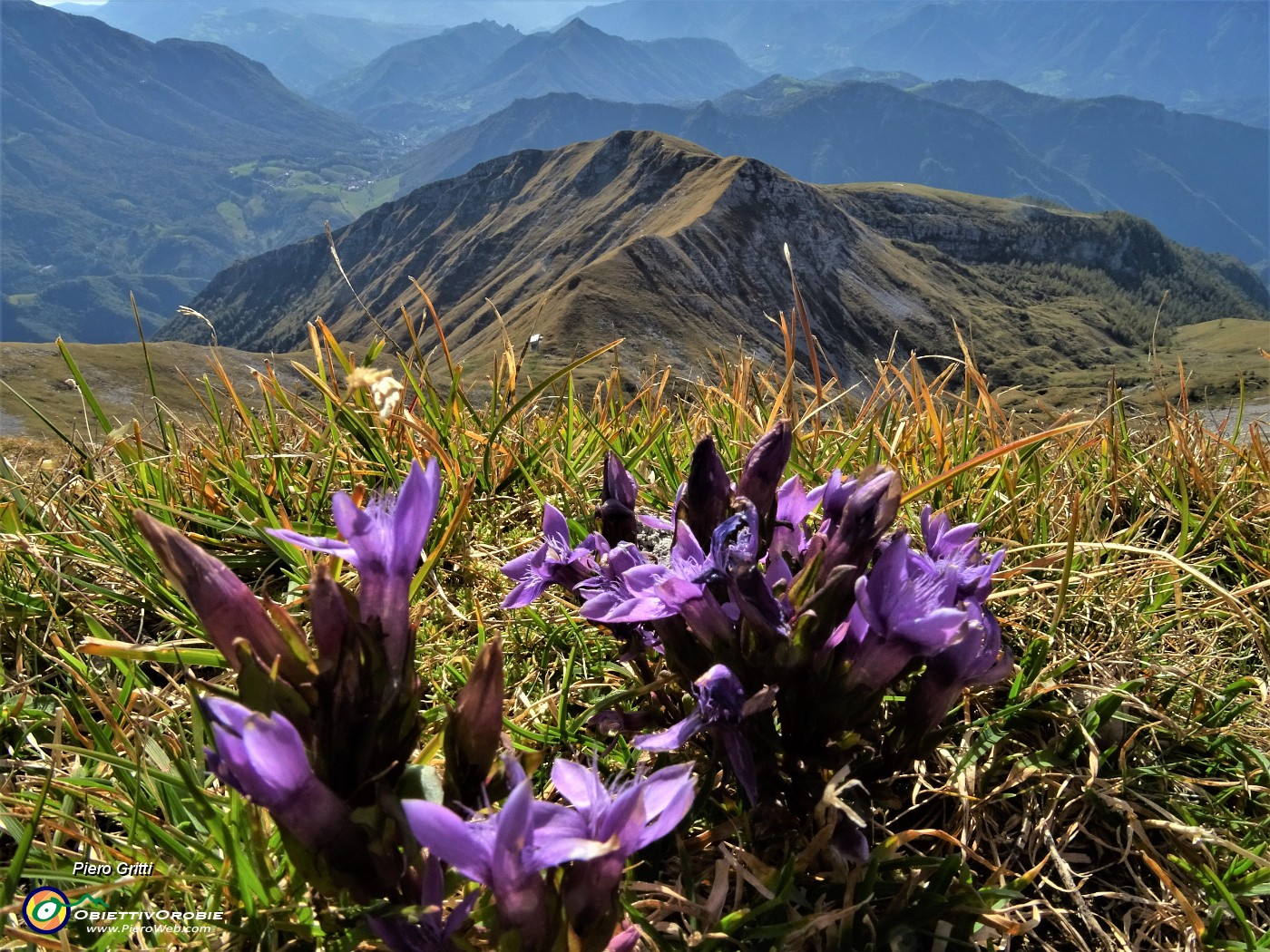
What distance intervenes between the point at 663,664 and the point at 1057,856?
85 centimetres

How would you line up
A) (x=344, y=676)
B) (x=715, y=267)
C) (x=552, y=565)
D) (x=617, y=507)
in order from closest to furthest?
(x=344, y=676) → (x=552, y=565) → (x=617, y=507) → (x=715, y=267)

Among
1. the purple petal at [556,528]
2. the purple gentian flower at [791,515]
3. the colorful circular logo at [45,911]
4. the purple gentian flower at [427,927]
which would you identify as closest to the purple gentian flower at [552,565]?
the purple petal at [556,528]

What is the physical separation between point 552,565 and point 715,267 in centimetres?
10623

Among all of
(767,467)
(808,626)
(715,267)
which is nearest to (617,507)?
(767,467)

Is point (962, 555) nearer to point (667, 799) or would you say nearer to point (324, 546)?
point (667, 799)

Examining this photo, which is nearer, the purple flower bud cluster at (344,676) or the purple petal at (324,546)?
the purple flower bud cluster at (344,676)

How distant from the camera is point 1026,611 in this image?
85.0 inches

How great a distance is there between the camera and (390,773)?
1.16m

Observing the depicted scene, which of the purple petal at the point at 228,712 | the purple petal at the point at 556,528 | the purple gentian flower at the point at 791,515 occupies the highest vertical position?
the purple gentian flower at the point at 791,515

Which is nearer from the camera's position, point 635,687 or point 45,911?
point 45,911

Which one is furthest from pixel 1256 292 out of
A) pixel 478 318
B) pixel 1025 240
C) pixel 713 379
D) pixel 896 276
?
pixel 713 379

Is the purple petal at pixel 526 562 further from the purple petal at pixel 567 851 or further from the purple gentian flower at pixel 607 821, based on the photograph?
the purple petal at pixel 567 851

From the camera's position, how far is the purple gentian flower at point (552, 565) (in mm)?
1722

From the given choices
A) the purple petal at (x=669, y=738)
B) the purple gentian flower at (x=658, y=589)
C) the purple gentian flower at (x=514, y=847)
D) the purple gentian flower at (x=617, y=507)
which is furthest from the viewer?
the purple gentian flower at (x=617, y=507)
